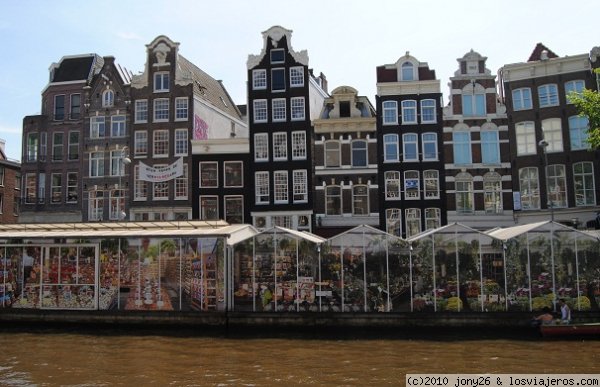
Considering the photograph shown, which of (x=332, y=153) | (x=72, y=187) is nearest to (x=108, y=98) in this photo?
(x=72, y=187)

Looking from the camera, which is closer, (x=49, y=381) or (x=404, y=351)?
(x=49, y=381)

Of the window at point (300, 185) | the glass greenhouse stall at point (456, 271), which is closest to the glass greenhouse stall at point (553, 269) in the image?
the glass greenhouse stall at point (456, 271)

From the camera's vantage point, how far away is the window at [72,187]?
4291 cm

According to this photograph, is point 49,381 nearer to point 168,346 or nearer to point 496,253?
point 168,346

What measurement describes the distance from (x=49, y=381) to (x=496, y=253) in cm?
1714

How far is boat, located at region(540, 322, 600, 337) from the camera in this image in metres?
20.4

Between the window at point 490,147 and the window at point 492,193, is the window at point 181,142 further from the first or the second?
the window at point 492,193

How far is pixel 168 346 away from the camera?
20656mm

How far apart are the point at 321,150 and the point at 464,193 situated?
384 inches

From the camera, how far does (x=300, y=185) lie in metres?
38.8

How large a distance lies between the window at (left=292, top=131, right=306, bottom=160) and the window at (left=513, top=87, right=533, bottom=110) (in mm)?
14041

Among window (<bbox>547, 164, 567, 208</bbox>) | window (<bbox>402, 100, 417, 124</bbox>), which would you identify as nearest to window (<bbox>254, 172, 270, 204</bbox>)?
window (<bbox>402, 100, 417, 124</bbox>)

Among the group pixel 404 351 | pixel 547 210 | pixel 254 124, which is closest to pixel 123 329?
pixel 404 351

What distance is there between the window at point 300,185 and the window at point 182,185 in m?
7.70
